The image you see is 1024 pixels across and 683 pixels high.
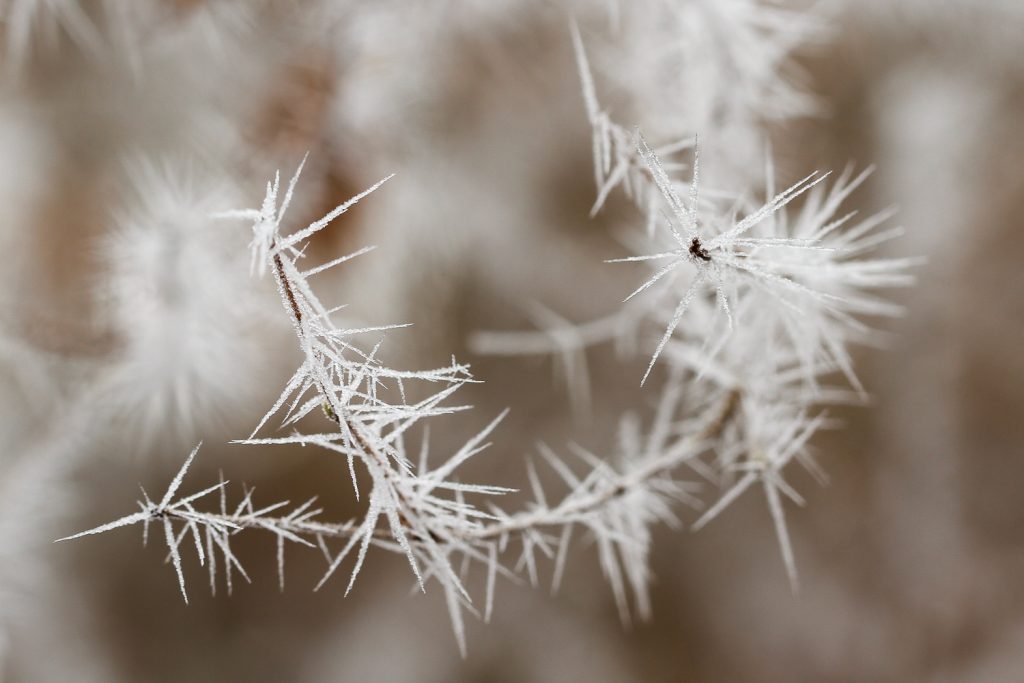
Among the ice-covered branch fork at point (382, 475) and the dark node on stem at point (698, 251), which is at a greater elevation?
the dark node on stem at point (698, 251)

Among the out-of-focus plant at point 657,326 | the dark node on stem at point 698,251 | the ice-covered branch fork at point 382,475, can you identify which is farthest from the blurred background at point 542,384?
the dark node on stem at point 698,251

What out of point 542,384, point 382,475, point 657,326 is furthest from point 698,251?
point 542,384

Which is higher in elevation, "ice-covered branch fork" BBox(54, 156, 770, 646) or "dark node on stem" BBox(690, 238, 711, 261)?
"dark node on stem" BBox(690, 238, 711, 261)

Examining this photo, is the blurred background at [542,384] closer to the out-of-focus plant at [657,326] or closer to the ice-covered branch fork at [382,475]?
the out-of-focus plant at [657,326]

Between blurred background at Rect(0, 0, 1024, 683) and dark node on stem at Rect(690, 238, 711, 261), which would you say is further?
blurred background at Rect(0, 0, 1024, 683)

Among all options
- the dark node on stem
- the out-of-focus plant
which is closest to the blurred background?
the out-of-focus plant

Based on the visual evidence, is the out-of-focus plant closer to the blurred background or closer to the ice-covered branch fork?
the ice-covered branch fork

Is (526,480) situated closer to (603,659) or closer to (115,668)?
(603,659)

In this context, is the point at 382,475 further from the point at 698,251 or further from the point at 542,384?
the point at 542,384
